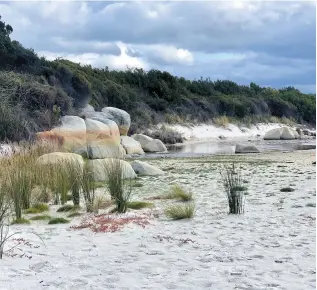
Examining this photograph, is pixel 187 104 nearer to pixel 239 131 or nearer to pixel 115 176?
pixel 239 131

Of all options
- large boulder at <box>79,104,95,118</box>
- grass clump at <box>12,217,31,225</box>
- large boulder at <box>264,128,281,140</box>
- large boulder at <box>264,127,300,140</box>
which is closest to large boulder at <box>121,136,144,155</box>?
large boulder at <box>79,104,95,118</box>

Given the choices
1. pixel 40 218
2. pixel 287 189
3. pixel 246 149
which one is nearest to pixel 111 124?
pixel 246 149

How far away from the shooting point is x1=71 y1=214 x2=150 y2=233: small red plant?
6918 mm

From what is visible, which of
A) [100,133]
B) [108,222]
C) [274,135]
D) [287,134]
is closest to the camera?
[108,222]

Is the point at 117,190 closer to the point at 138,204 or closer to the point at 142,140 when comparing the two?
the point at 138,204

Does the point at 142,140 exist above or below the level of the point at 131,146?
above

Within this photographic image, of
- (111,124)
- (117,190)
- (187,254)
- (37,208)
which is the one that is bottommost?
(187,254)

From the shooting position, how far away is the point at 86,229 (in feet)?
22.9

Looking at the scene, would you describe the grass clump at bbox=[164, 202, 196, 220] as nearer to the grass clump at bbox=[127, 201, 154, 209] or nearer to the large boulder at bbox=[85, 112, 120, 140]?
the grass clump at bbox=[127, 201, 154, 209]

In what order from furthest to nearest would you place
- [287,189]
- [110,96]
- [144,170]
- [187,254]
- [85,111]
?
1. [110,96]
2. [85,111]
3. [144,170]
4. [287,189]
5. [187,254]

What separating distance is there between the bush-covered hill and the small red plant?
8.92m

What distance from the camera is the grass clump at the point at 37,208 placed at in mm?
8086

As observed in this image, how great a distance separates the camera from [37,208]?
8242 millimetres

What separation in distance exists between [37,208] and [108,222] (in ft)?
5.07
